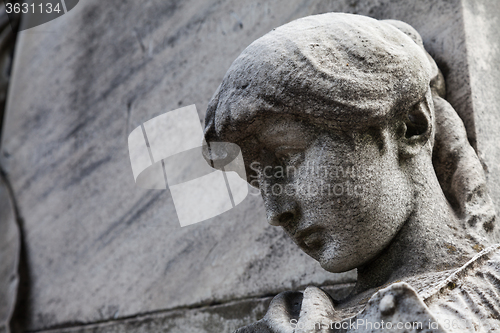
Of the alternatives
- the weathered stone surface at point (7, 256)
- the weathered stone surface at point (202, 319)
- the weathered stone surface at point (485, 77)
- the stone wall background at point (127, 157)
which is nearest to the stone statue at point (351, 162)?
the weathered stone surface at point (485, 77)

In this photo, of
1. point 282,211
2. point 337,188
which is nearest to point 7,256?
point 282,211

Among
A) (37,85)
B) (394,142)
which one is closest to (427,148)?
(394,142)

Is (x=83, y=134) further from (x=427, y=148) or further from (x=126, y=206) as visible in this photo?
Result: (x=427, y=148)

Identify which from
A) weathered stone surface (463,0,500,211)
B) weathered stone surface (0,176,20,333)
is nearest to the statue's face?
weathered stone surface (463,0,500,211)

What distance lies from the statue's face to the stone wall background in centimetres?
45

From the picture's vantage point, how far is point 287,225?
1.15 meters

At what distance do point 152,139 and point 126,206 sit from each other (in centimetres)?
38

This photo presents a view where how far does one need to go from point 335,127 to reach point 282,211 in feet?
0.73

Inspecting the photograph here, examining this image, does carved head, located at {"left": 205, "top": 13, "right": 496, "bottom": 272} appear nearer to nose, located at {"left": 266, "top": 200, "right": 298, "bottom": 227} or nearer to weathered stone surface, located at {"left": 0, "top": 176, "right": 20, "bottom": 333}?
nose, located at {"left": 266, "top": 200, "right": 298, "bottom": 227}

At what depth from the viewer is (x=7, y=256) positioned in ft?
10.3

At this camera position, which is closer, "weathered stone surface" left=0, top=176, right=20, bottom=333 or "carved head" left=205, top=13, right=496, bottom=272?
"carved head" left=205, top=13, right=496, bottom=272

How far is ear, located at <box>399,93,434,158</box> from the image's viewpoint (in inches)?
44.7

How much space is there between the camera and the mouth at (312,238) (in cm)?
111

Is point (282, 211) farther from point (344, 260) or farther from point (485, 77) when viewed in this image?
point (485, 77)
